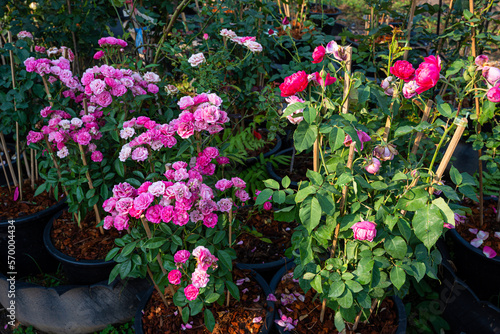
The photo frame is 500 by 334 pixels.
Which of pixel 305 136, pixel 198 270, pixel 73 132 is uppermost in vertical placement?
pixel 305 136

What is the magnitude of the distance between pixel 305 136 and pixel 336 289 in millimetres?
575

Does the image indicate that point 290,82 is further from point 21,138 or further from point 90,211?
point 21,138

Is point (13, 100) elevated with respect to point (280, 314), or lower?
elevated

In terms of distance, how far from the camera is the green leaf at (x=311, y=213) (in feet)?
4.07

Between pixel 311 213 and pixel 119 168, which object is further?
pixel 119 168

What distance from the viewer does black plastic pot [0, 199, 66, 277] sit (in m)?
2.36

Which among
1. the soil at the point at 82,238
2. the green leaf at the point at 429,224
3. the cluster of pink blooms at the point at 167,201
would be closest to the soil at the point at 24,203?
the soil at the point at 82,238

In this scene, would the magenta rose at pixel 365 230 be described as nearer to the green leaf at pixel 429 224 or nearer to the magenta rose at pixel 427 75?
the green leaf at pixel 429 224

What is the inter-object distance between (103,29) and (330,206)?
247 cm

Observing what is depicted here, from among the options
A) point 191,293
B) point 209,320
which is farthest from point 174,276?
point 209,320

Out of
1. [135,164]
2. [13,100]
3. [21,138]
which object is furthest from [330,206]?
[21,138]

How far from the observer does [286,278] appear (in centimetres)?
194

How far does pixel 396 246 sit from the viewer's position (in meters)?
1.27

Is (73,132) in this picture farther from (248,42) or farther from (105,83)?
(248,42)
